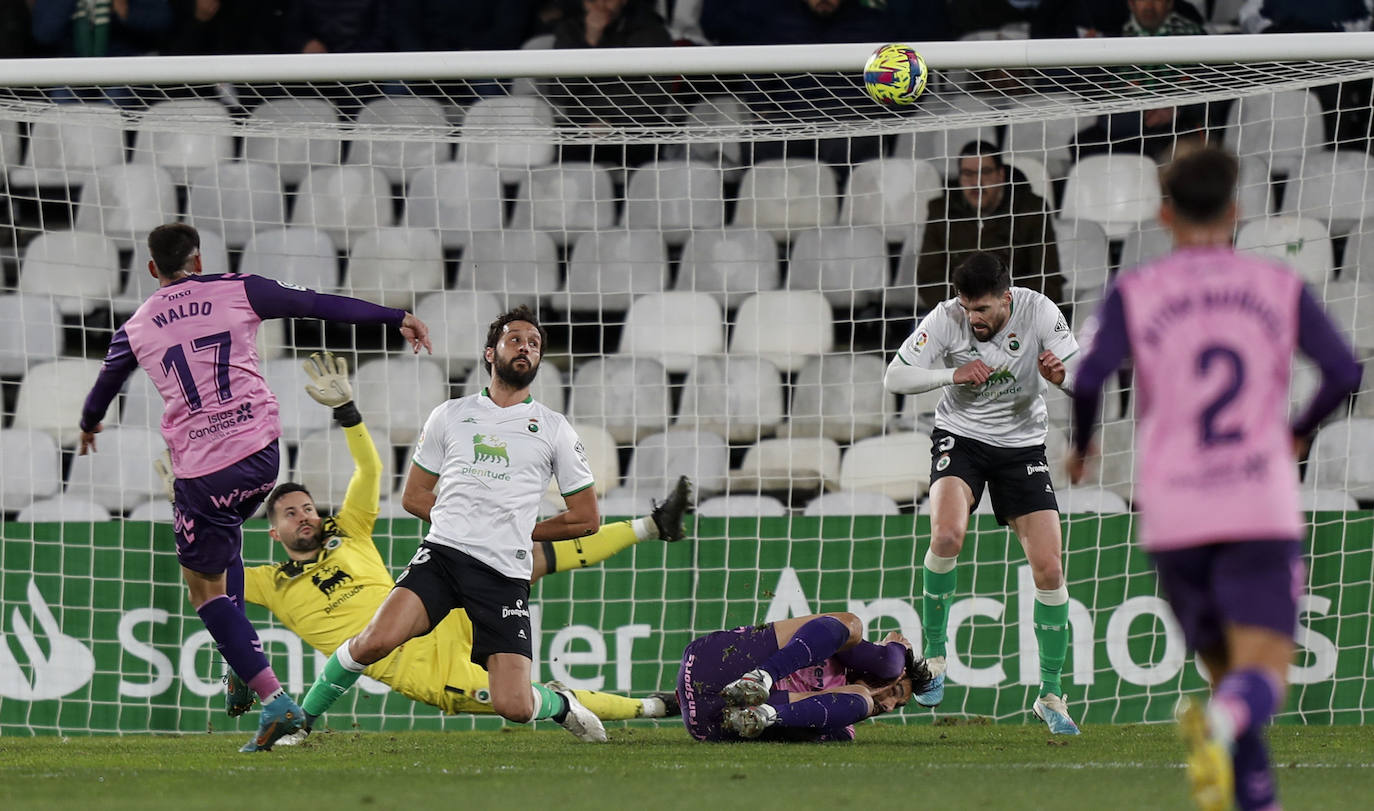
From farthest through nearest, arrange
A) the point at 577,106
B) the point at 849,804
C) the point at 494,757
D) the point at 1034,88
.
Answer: the point at 577,106 → the point at 1034,88 → the point at 494,757 → the point at 849,804

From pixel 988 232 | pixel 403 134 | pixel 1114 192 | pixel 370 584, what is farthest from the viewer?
pixel 1114 192

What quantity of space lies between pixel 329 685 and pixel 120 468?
356 cm

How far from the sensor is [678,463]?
857 centimetres

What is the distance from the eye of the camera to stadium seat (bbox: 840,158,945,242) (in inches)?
359

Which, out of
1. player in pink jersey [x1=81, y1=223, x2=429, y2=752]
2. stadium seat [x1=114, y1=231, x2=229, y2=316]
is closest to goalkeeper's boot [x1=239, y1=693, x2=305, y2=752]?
player in pink jersey [x1=81, y1=223, x2=429, y2=752]

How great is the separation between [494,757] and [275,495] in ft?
6.39

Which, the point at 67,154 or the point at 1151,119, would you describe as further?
the point at 67,154

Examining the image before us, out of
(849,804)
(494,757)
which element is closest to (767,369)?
(494,757)

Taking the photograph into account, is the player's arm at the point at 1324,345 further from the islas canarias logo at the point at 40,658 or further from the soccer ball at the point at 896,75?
the islas canarias logo at the point at 40,658

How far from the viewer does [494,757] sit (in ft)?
18.7

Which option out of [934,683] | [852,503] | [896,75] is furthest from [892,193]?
[934,683]

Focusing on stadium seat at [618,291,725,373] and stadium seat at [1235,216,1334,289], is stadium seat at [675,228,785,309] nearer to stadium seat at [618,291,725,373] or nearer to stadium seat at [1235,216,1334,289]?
stadium seat at [618,291,725,373]

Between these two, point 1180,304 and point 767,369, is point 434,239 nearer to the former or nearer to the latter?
point 767,369

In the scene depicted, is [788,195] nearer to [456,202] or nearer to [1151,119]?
[456,202]
